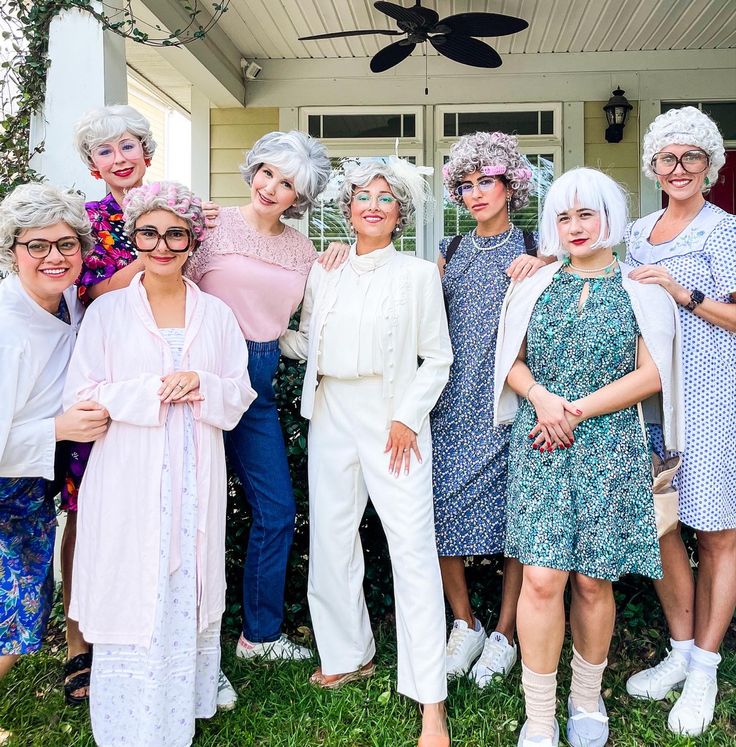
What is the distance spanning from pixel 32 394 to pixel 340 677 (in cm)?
145

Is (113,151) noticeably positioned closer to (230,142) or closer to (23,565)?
(23,565)

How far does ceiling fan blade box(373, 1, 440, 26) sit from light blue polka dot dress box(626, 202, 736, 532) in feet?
9.76

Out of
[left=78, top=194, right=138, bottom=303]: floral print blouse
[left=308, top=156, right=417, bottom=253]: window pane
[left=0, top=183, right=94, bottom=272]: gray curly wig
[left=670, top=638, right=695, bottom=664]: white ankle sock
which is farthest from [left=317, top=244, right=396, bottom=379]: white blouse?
[left=308, top=156, right=417, bottom=253]: window pane

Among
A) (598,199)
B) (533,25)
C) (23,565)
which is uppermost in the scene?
(533,25)

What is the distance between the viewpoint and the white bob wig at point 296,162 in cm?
246

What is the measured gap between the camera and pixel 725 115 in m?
6.36

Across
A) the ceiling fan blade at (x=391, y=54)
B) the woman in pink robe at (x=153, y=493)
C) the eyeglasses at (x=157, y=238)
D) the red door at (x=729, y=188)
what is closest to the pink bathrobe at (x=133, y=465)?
the woman in pink robe at (x=153, y=493)

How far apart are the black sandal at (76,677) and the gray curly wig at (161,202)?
4.96ft

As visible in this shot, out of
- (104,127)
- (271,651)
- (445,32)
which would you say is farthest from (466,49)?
(271,651)

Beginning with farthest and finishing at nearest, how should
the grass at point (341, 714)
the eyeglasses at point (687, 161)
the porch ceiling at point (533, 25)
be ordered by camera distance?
the porch ceiling at point (533, 25)
the eyeglasses at point (687, 161)
the grass at point (341, 714)

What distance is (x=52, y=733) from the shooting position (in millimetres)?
2365

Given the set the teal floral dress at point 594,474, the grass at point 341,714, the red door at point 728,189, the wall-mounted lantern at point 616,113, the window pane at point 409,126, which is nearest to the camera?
the teal floral dress at point 594,474

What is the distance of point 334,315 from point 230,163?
4623 millimetres

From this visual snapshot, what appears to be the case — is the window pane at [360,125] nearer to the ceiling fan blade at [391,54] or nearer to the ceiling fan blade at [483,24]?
the ceiling fan blade at [391,54]
